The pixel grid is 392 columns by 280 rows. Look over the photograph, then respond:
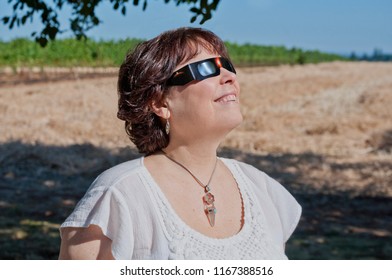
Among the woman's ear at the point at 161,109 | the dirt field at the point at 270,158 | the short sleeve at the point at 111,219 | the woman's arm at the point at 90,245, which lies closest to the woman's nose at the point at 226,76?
the woman's ear at the point at 161,109

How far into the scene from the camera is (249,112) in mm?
19375

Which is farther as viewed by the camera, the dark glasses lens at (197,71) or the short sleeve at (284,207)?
the short sleeve at (284,207)

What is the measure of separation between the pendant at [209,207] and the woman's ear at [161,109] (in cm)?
27

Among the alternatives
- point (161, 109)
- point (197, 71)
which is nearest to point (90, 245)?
point (161, 109)

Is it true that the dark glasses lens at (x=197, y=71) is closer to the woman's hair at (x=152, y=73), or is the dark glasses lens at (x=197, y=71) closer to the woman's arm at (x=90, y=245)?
the woman's hair at (x=152, y=73)

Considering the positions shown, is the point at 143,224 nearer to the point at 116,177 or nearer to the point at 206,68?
the point at 116,177

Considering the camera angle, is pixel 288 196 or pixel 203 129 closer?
pixel 203 129

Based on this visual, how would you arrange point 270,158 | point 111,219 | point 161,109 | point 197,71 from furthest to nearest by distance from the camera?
point 270,158
point 161,109
point 197,71
point 111,219

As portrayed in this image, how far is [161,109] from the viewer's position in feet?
7.00

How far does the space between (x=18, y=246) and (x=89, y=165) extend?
4.50 m

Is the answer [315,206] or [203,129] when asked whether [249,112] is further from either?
[203,129]

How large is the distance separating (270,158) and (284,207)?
36.3 feet

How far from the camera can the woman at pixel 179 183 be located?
1.93 meters

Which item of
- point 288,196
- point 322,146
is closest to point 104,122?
point 322,146
